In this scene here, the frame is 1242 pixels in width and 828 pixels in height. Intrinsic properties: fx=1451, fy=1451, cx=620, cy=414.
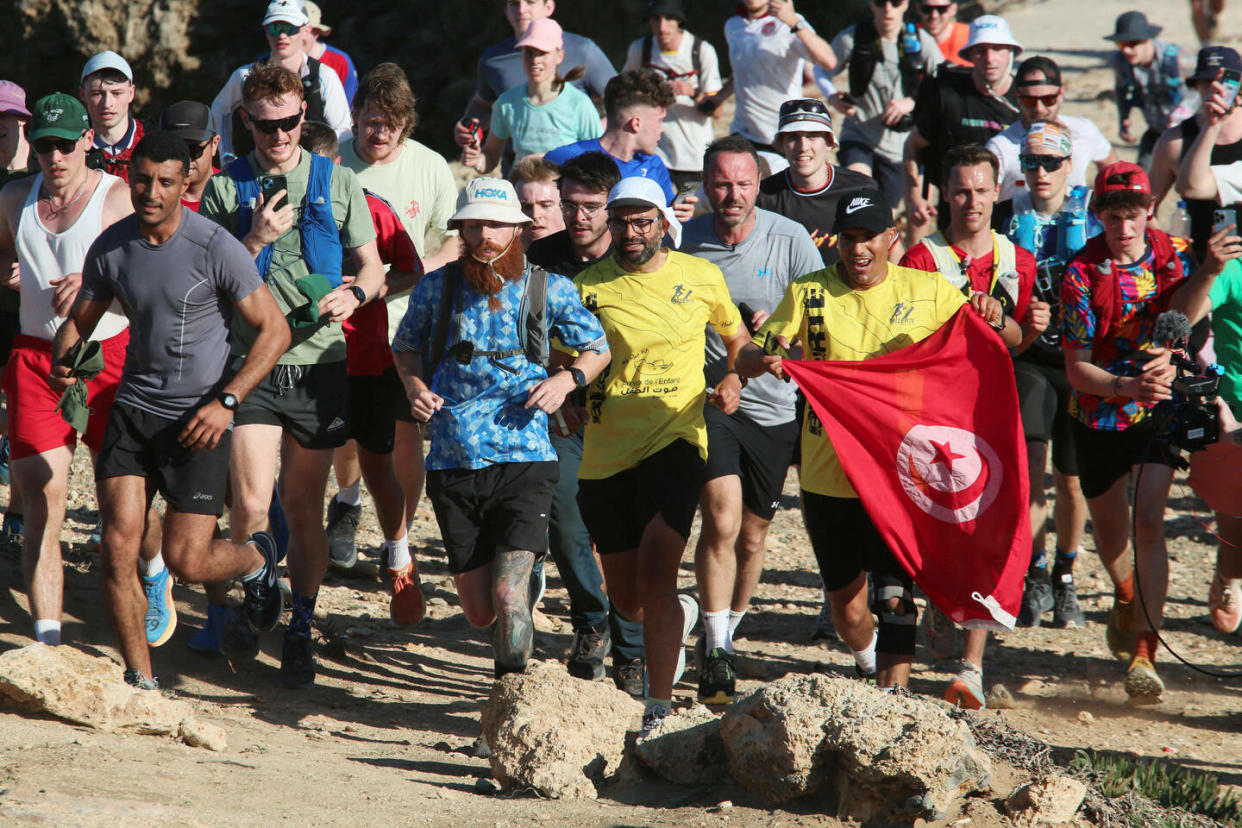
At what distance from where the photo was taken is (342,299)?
6.47 m

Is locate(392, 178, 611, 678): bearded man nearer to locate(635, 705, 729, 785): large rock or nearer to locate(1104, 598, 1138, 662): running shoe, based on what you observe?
locate(635, 705, 729, 785): large rock

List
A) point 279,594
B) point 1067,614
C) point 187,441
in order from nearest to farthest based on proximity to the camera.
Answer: point 187,441
point 279,594
point 1067,614

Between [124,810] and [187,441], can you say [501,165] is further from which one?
[124,810]

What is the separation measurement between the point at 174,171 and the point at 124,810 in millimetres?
2585

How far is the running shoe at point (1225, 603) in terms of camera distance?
7164 mm

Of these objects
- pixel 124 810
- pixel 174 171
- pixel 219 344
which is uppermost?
pixel 174 171

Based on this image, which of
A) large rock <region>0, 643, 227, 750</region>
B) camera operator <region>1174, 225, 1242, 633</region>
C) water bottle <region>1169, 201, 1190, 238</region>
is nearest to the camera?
large rock <region>0, 643, 227, 750</region>

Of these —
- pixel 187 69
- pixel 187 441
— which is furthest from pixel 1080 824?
pixel 187 69

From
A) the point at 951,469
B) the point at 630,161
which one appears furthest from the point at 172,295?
the point at 951,469

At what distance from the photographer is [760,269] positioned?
22.5 feet

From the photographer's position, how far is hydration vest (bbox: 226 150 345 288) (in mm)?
6590

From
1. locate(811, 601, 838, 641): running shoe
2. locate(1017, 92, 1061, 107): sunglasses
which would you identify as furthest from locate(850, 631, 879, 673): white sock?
locate(1017, 92, 1061, 107): sunglasses

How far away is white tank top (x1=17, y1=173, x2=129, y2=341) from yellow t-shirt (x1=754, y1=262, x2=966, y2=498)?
2.97m

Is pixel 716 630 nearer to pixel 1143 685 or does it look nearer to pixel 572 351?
pixel 572 351
